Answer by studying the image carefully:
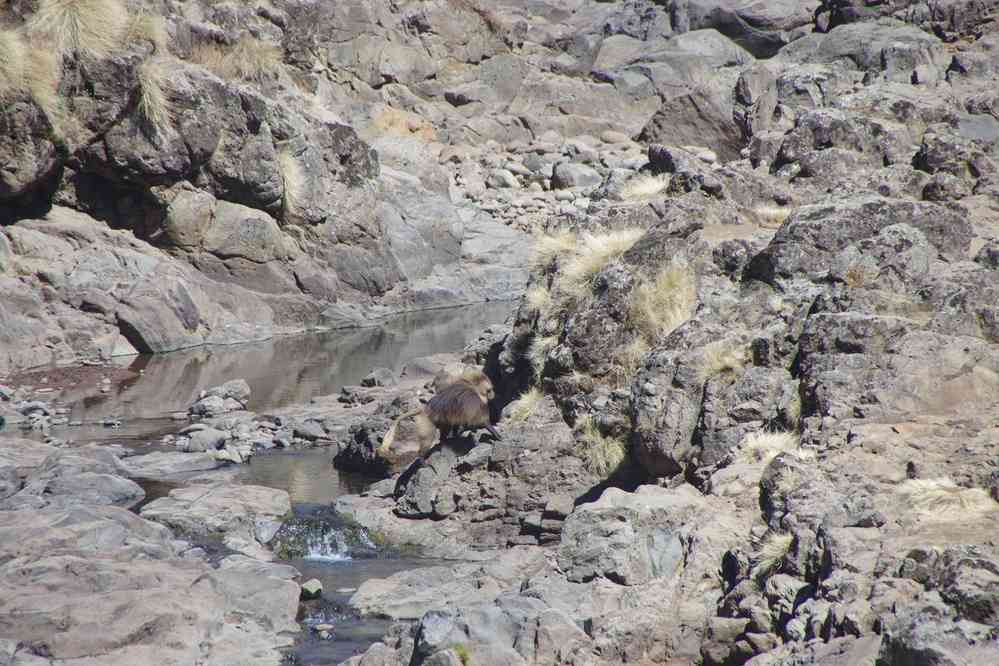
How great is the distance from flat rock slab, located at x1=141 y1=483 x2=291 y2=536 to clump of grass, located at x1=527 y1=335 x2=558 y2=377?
383 cm

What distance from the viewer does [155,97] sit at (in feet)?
88.6

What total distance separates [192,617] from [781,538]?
5327 millimetres

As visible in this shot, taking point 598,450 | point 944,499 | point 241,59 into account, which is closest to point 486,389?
point 598,450

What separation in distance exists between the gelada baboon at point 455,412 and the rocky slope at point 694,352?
38 cm

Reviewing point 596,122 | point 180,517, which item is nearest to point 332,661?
point 180,517

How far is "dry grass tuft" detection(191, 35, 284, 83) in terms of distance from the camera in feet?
99.3

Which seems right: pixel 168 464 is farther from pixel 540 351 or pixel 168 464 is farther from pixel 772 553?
pixel 772 553

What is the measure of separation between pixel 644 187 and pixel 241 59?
59.9 ft

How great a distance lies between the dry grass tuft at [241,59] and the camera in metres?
30.3

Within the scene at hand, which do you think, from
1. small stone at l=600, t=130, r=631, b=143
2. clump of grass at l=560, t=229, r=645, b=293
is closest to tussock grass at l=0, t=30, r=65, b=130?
clump of grass at l=560, t=229, r=645, b=293

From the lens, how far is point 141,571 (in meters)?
10.8

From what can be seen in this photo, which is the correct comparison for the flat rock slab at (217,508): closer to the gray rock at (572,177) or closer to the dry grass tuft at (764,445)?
the dry grass tuft at (764,445)

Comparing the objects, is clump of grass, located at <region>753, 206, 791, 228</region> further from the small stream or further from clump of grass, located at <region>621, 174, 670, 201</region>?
the small stream

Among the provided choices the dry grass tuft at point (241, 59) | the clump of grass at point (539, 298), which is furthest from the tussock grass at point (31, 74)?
the clump of grass at point (539, 298)
